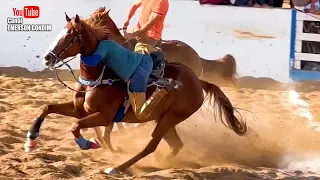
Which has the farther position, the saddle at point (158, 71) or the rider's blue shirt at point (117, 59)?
the saddle at point (158, 71)

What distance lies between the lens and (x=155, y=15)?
7.37 meters

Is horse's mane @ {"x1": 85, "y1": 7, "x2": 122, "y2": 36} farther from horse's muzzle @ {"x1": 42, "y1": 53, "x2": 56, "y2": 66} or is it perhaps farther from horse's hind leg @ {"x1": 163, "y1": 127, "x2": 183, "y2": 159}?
horse's hind leg @ {"x1": 163, "y1": 127, "x2": 183, "y2": 159}

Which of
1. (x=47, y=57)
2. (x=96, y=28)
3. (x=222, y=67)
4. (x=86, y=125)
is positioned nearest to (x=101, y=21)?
(x=96, y=28)

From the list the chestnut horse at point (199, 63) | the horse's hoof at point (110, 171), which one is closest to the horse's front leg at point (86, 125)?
the horse's hoof at point (110, 171)

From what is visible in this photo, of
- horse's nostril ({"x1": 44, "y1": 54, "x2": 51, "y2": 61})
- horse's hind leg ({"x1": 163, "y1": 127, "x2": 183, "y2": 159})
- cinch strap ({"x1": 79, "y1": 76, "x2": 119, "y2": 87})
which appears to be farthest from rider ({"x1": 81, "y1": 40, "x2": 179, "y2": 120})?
horse's hind leg ({"x1": 163, "y1": 127, "x2": 183, "y2": 159})

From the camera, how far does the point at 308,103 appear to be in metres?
9.59

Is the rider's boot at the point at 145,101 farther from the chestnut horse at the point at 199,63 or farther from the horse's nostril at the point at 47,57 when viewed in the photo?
the chestnut horse at the point at 199,63

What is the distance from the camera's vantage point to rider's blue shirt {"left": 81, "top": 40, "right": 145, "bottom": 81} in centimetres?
554

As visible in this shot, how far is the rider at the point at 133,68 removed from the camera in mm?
5559

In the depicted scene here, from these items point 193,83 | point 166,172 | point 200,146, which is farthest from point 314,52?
point 166,172

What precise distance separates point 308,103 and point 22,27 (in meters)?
4.88

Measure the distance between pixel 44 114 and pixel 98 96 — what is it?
53 centimetres

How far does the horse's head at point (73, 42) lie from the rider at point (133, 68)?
0.24ft

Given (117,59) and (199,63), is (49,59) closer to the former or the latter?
(117,59)
